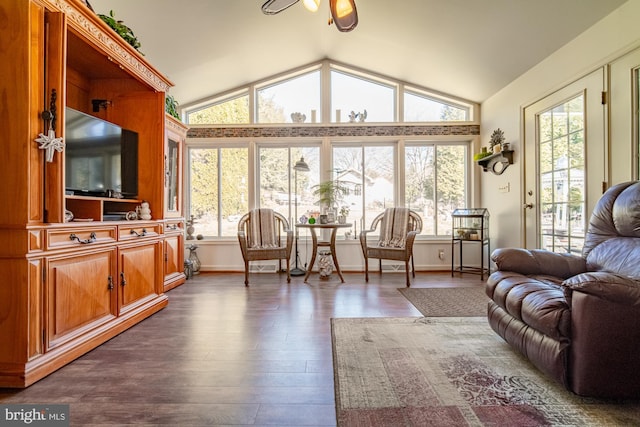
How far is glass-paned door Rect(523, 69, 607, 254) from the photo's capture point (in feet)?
8.70

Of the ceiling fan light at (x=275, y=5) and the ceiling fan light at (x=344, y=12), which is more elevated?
the ceiling fan light at (x=275, y=5)

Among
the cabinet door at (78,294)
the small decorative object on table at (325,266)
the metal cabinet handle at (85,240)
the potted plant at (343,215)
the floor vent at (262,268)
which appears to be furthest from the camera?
the floor vent at (262,268)

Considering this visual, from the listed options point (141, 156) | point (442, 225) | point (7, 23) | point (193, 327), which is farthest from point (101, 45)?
point (442, 225)

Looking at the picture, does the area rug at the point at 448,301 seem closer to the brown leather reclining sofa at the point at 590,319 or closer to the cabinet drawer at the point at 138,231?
the brown leather reclining sofa at the point at 590,319

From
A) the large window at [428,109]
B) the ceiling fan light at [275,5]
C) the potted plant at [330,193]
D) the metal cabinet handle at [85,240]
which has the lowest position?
the metal cabinet handle at [85,240]

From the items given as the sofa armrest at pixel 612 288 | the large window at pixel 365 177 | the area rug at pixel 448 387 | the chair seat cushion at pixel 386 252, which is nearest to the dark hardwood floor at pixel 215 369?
A: the area rug at pixel 448 387

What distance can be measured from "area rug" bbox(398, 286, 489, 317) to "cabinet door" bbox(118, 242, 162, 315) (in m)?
2.36

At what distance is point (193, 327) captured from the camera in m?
2.39

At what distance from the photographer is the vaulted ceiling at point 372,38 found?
2811 millimetres

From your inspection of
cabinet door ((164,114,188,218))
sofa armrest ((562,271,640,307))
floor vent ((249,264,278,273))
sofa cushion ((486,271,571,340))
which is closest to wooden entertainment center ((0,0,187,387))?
cabinet door ((164,114,188,218))

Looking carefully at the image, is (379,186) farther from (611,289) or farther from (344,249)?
(611,289)

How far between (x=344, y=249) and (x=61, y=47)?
12.4 ft

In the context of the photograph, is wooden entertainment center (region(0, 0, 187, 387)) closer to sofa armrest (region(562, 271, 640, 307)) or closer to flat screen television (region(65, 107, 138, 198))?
flat screen television (region(65, 107, 138, 198))

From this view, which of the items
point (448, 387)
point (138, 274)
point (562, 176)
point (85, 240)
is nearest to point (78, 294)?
point (85, 240)
